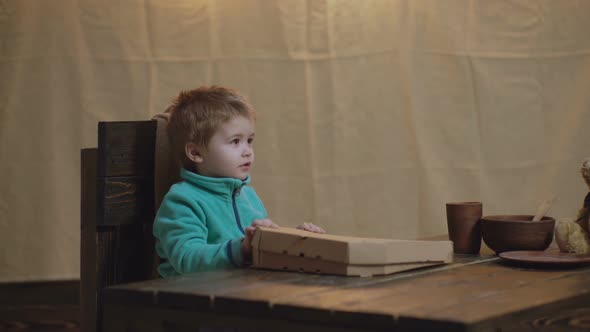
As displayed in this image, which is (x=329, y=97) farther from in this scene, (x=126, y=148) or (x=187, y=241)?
(x=187, y=241)

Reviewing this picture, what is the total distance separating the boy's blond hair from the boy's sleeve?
0.54ft

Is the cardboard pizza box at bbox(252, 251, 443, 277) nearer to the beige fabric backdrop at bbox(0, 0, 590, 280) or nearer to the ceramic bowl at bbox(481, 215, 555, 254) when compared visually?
the ceramic bowl at bbox(481, 215, 555, 254)

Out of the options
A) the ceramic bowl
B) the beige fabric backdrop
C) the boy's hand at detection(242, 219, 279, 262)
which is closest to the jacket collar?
the boy's hand at detection(242, 219, 279, 262)

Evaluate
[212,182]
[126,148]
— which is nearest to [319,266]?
[212,182]

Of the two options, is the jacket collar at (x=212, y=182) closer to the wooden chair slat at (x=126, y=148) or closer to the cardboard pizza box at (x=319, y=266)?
the wooden chair slat at (x=126, y=148)

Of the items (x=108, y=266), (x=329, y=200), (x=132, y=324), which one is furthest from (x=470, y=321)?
(x=329, y=200)

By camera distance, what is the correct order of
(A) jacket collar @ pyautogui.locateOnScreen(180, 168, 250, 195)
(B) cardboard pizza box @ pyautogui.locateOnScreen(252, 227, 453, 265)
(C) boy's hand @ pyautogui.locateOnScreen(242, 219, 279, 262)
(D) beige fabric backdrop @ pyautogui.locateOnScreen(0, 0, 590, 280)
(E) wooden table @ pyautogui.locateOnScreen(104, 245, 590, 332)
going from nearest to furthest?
(E) wooden table @ pyautogui.locateOnScreen(104, 245, 590, 332) → (B) cardboard pizza box @ pyautogui.locateOnScreen(252, 227, 453, 265) → (C) boy's hand @ pyautogui.locateOnScreen(242, 219, 279, 262) → (A) jacket collar @ pyautogui.locateOnScreen(180, 168, 250, 195) → (D) beige fabric backdrop @ pyautogui.locateOnScreen(0, 0, 590, 280)

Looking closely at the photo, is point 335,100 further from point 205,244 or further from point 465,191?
point 205,244

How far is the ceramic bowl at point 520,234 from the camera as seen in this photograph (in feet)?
5.65

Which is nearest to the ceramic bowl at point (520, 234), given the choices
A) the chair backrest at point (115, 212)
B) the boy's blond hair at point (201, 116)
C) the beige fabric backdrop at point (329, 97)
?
the boy's blond hair at point (201, 116)

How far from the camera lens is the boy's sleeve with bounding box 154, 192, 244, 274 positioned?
1.66 metres

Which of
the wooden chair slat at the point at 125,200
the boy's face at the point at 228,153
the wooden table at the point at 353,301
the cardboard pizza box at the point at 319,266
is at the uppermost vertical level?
the boy's face at the point at 228,153

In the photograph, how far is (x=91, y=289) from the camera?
5.76ft

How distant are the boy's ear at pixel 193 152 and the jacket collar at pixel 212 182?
0.05 m
